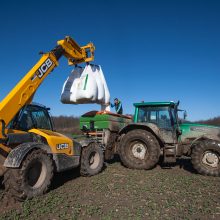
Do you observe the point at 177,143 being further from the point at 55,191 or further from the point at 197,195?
the point at 55,191

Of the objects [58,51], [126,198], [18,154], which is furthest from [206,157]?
[18,154]

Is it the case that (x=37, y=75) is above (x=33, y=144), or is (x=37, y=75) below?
above

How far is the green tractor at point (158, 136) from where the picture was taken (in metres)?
8.27

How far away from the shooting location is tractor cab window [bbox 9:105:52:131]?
5.83 m

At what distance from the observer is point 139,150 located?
8.62 metres

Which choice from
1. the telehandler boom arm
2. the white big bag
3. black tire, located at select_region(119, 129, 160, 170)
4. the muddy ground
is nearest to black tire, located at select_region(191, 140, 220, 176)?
the muddy ground

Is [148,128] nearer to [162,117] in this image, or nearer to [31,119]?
[162,117]

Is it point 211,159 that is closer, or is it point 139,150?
point 211,159

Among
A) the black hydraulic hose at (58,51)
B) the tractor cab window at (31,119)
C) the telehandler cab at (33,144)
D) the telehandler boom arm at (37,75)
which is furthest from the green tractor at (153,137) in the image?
the black hydraulic hose at (58,51)

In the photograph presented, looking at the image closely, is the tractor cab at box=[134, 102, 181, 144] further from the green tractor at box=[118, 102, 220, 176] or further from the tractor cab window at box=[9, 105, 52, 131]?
the tractor cab window at box=[9, 105, 52, 131]

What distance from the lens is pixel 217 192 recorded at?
19.5ft

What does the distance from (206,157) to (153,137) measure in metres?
1.61

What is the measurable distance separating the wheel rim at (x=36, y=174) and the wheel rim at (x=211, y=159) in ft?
14.7

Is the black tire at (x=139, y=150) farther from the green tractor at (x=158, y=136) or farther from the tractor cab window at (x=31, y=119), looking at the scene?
the tractor cab window at (x=31, y=119)
